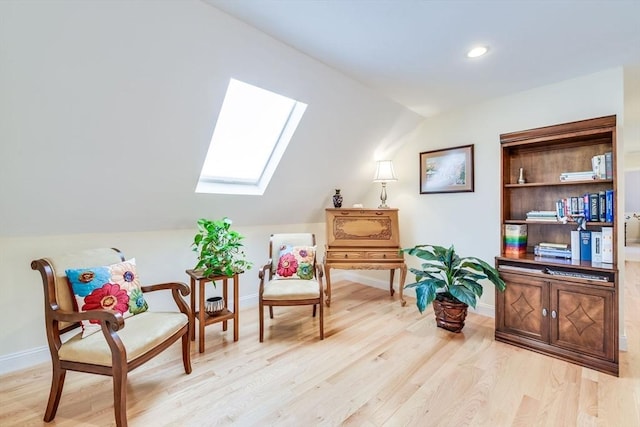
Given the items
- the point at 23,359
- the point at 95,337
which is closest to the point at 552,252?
the point at 95,337

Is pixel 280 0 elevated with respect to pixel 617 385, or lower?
elevated

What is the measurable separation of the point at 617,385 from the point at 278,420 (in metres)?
2.24

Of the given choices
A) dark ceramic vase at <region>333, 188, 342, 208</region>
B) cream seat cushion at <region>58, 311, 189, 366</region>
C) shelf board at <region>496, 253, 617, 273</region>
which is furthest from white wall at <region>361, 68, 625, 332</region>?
cream seat cushion at <region>58, 311, 189, 366</region>

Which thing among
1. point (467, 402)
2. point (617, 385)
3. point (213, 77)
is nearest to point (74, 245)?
point (213, 77)

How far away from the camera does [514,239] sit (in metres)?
2.63

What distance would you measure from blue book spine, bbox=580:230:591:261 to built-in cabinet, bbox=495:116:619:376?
8cm

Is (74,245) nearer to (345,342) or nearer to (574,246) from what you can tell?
(345,342)

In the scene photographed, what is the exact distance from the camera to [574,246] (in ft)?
7.74

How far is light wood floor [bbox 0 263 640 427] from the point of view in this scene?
5.30 ft

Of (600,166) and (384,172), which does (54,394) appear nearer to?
(384,172)

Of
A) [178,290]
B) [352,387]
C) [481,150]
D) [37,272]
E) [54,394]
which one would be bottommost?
[352,387]

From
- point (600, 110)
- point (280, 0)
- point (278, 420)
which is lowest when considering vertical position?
point (278, 420)

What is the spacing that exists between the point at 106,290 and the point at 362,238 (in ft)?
8.55

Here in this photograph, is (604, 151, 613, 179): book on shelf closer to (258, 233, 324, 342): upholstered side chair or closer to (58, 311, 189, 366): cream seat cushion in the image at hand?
(258, 233, 324, 342): upholstered side chair
